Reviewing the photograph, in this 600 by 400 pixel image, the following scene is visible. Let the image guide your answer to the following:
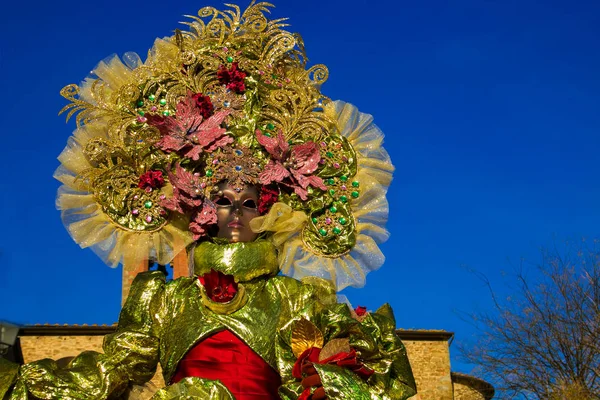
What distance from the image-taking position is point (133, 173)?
5.21 m

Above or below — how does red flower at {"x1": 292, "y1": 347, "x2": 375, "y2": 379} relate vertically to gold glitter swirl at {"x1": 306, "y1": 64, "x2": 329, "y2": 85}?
below

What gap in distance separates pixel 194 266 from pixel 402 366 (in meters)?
1.29

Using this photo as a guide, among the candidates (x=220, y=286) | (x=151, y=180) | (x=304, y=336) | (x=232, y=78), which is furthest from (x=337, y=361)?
(x=232, y=78)

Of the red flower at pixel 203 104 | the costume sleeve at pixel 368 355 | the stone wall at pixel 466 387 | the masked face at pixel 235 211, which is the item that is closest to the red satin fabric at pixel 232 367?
the costume sleeve at pixel 368 355

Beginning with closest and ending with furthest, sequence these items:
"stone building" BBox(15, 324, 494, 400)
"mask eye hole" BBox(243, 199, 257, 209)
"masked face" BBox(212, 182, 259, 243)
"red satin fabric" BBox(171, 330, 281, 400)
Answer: "red satin fabric" BBox(171, 330, 281, 400) < "masked face" BBox(212, 182, 259, 243) < "mask eye hole" BBox(243, 199, 257, 209) < "stone building" BBox(15, 324, 494, 400)

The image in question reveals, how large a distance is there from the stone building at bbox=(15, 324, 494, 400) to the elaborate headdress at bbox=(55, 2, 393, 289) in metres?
13.8

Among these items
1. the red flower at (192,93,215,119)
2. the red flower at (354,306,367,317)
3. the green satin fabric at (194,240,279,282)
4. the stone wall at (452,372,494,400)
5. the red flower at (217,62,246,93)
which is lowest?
the red flower at (354,306,367,317)

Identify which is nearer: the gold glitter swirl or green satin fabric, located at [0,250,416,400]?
green satin fabric, located at [0,250,416,400]

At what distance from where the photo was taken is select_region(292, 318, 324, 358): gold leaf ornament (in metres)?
4.41

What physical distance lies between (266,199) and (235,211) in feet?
0.70

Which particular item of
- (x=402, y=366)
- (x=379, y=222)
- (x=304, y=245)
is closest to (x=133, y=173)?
(x=304, y=245)

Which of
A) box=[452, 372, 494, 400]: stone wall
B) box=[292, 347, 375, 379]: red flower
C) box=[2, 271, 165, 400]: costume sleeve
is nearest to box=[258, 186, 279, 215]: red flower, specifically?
box=[2, 271, 165, 400]: costume sleeve

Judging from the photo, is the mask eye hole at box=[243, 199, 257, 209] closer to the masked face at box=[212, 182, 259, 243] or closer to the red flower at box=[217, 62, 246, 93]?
the masked face at box=[212, 182, 259, 243]

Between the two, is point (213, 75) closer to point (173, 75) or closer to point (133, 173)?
point (173, 75)
